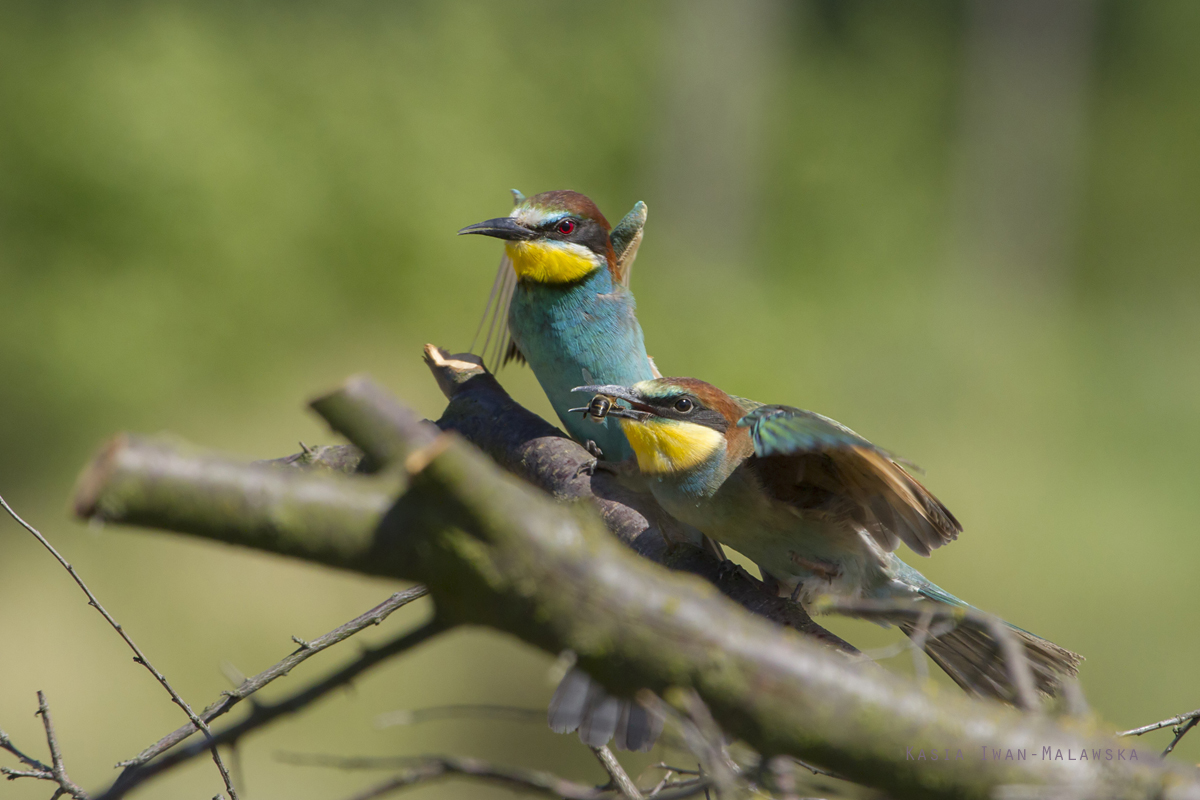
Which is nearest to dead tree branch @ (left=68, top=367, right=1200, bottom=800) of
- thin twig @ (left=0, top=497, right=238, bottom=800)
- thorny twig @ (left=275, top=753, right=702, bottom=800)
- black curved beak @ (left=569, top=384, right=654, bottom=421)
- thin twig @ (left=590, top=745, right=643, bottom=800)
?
thorny twig @ (left=275, top=753, right=702, bottom=800)

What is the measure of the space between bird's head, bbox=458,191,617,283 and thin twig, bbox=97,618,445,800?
1903 mm

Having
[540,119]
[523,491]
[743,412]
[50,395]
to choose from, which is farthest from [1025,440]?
[523,491]

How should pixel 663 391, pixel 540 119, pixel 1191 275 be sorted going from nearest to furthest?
1. pixel 663 391
2. pixel 540 119
3. pixel 1191 275

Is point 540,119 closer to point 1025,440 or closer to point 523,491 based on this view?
point 1025,440

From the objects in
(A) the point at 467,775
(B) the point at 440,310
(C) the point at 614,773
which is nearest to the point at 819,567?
(C) the point at 614,773

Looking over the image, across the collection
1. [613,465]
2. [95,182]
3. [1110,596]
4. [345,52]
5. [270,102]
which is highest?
[345,52]

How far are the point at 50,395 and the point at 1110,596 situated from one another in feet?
18.4

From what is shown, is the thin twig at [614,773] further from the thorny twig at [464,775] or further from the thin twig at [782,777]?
the thin twig at [782,777]

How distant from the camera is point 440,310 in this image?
6047 millimetres

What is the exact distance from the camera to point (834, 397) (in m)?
6.98

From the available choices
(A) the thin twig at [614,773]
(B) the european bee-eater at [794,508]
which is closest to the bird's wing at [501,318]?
(B) the european bee-eater at [794,508]

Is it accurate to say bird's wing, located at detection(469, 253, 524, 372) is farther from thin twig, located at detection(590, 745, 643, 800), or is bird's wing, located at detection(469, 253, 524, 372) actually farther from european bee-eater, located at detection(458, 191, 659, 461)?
thin twig, located at detection(590, 745, 643, 800)

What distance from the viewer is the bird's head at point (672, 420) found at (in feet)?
6.44

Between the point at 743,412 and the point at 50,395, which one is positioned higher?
the point at 743,412
